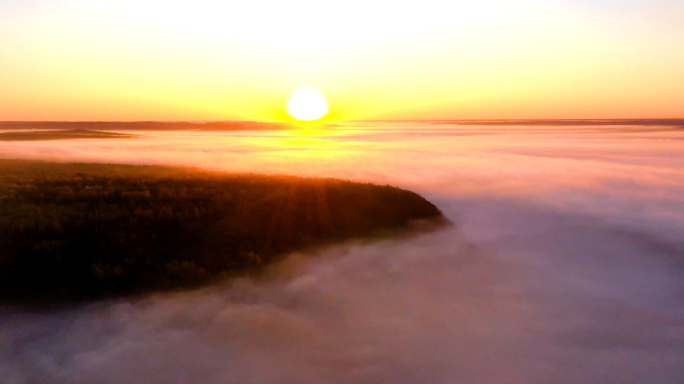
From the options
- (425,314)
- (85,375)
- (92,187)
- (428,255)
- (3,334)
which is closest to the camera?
(85,375)

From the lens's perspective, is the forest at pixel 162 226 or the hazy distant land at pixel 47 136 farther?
the hazy distant land at pixel 47 136

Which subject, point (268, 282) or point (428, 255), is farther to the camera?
point (428, 255)

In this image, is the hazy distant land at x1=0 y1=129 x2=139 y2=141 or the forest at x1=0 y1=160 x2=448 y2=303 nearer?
the forest at x1=0 y1=160 x2=448 y2=303

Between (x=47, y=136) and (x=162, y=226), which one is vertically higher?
(x=162, y=226)

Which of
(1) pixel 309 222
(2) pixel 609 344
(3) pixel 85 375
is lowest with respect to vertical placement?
(2) pixel 609 344

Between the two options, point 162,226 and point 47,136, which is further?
point 47,136

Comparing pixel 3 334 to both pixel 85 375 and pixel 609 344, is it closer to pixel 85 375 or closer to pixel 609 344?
pixel 85 375

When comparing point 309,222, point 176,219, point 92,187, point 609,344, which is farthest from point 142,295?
point 609,344

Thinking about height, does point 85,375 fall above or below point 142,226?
below
